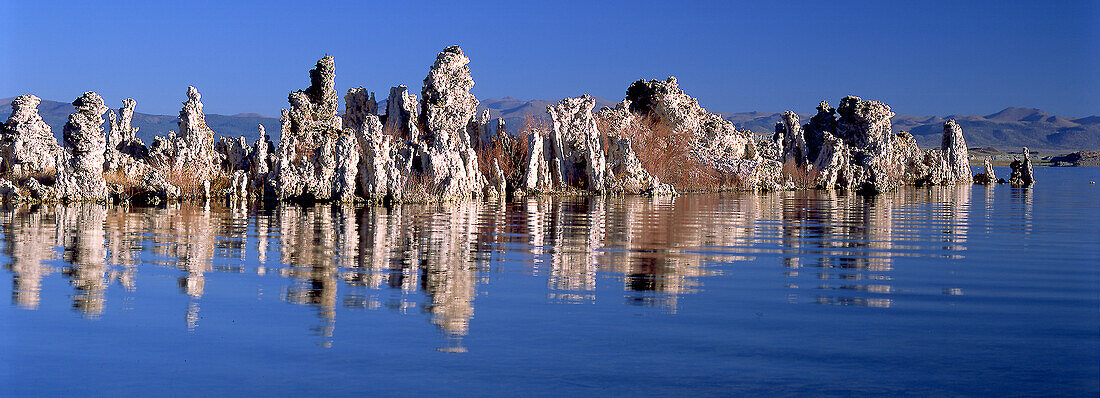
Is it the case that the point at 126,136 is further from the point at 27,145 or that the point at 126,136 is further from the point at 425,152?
the point at 425,152

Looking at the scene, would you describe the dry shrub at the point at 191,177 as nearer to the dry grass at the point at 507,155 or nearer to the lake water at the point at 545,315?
the dry grass at the point at 507,155

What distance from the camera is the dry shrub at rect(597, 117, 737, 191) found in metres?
61.9

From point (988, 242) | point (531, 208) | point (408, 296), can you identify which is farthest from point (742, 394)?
point (531, 208)

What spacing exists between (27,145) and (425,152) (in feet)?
56.4

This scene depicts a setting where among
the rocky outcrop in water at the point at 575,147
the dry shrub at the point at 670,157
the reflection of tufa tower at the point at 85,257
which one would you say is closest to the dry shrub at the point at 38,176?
the reflection of tufa tower at the point at 85,257

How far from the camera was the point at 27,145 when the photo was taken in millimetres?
44062

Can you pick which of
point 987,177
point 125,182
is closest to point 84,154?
point 125,182

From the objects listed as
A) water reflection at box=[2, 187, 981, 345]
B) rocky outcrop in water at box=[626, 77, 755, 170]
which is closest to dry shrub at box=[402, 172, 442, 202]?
water reflection at box=[2, 187, 981, 345]

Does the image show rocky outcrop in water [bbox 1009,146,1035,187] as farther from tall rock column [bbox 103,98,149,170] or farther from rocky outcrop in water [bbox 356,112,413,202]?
tall rock column [bbox 103,98,149,170]

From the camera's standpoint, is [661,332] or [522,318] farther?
[522,318]

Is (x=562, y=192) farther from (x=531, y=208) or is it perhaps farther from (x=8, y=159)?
(x=8, y=159)

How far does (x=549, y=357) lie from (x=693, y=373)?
4.55 ft

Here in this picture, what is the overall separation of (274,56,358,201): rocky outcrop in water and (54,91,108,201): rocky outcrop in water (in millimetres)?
7486

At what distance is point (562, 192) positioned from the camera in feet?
182
